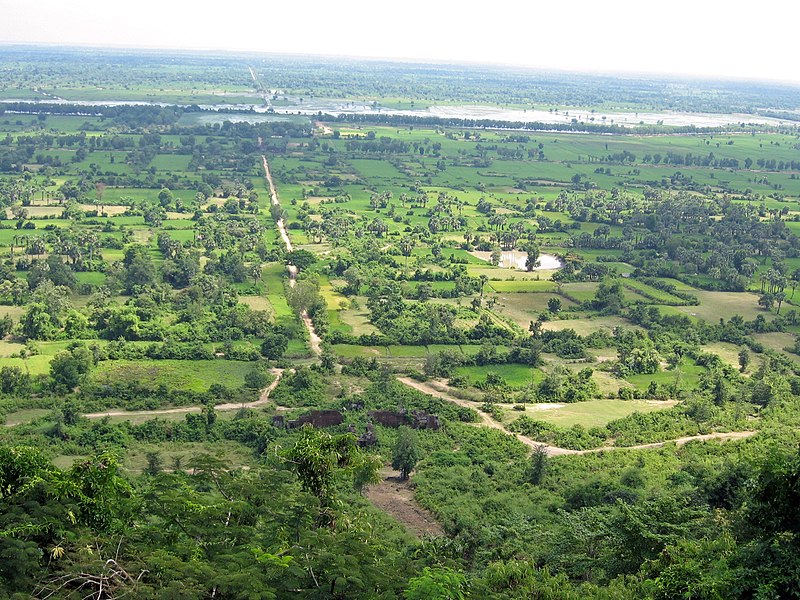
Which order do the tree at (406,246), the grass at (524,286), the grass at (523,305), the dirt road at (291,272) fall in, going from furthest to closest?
the tree at (406,246), the grass at (524,286), the grass at (523,305), the dirt road at (291,272)

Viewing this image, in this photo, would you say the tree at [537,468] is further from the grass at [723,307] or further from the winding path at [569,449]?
the grass at [723,307]

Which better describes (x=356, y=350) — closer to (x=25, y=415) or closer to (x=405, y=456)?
(x=405, y=456)

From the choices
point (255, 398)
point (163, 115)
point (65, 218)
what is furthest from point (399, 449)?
point (163, 115)

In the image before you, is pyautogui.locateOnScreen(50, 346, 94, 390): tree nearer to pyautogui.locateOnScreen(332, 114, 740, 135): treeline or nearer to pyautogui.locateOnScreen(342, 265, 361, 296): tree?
pyautogui.locateOnScreen(342, 265, 361, 296): tree

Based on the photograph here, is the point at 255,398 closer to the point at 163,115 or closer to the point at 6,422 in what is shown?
the point at 6,422

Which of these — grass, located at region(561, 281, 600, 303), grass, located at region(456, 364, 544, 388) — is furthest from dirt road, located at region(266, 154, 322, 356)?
grass, located at region(561, 281, 600, 303)

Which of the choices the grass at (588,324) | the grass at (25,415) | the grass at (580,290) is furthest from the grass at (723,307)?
the grass at (25,415)

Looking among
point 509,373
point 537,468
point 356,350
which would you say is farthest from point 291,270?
point 537,468
